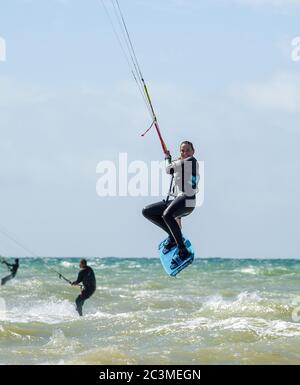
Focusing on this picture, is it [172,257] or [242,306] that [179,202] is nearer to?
[172,257]

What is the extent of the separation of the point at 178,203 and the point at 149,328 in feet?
23.9

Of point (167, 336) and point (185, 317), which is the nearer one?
point (167, 336)

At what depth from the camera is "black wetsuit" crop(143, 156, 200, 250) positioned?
13945mm

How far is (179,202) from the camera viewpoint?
47.1 ft

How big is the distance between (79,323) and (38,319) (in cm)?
151

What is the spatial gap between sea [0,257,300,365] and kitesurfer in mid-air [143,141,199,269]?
98.5 inches

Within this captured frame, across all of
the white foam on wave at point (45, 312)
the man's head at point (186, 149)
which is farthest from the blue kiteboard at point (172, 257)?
the white foam on wave at point (45, 312)

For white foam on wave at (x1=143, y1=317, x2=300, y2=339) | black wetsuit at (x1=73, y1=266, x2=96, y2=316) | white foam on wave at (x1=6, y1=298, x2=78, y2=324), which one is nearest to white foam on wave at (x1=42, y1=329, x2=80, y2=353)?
white foam on wave at (x1=143, y1=317, x2=300, y2=339)

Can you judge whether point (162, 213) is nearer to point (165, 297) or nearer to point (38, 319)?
point (38, 319)

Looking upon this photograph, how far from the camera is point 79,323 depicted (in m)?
22.8

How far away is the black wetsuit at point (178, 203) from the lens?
45.8 ft

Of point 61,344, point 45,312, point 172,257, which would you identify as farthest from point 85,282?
point 172,257

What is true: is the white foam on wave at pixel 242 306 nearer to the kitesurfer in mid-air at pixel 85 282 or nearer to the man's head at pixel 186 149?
the kitesurfer in mid-air at pixel 85 282
